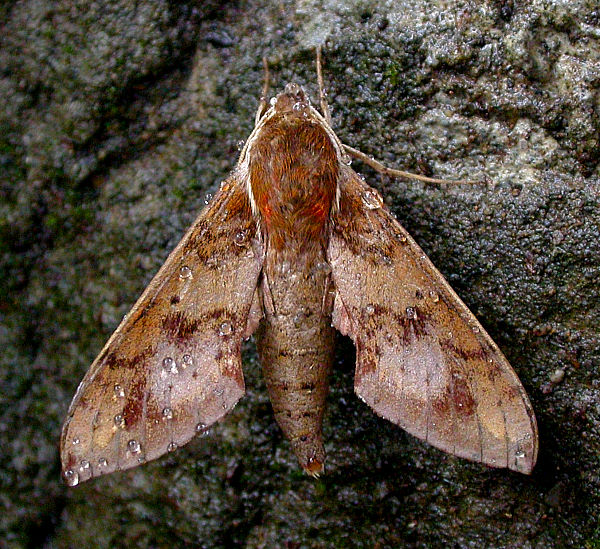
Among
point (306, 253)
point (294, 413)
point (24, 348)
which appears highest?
point (306, 253)

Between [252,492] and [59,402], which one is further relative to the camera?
[59,402]

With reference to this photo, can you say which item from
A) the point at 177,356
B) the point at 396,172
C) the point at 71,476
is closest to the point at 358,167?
the point at 396,172

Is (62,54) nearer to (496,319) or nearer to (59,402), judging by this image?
(59,402)

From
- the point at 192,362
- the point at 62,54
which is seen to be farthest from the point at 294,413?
the point at 62,54

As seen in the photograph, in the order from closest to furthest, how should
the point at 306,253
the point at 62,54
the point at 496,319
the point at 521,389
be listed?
the point at 521,389, the point at 306,253, the point at 496,319, the point at 62,54

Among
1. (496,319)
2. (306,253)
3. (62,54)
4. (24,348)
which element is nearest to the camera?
(306,253)

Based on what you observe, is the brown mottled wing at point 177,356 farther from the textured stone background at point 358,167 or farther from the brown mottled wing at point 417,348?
the textured stone background at point 358,167

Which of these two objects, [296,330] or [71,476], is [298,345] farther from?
[71,476]
